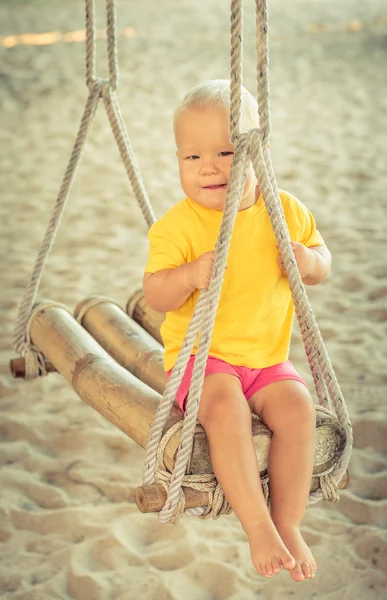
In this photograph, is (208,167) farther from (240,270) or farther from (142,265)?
(142,265)

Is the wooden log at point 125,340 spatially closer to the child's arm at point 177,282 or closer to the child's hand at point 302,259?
the child's arm at point 177,282

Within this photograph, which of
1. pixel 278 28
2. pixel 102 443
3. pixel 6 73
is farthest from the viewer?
pixel 278 28

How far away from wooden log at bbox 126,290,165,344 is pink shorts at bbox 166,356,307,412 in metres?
0.57

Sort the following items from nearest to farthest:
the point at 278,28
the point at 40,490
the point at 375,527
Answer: the point at 375,527 → the point at 40,490 → the point at 278,28

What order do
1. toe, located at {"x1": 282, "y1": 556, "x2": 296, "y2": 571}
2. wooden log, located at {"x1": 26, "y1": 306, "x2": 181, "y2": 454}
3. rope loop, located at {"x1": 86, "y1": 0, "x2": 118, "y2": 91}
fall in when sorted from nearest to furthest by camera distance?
toe, located at {"x1": 282, "y1": 556, "x2": 296, "y2": 571} → wooden log, located at {"x1": 26, "y1": 306, "x2": 181, "y2": 454} → rope loop, located at {"x1": 86, "y1": 0, "x2": 118, "y2": 91}

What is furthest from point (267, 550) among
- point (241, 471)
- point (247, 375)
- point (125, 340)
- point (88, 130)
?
point (88, 130)

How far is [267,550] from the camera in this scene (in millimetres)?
1444

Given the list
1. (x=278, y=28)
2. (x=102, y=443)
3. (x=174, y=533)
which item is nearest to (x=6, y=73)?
(x=278, y=28)

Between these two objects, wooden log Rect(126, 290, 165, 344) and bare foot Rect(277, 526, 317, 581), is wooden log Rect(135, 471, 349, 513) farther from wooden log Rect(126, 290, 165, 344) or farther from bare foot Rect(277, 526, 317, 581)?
wooden log Rect(126, 290, 165, 344)

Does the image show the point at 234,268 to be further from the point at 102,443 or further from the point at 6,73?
the point at 6,73

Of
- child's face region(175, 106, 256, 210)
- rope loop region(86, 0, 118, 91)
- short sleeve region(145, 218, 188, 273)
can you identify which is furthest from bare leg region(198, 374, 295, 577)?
rope loop region(86, 0, 118, 91)

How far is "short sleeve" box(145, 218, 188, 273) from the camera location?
1.68 metres

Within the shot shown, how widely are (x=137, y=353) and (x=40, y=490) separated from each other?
23.3 inches

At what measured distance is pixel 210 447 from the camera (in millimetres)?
1542
